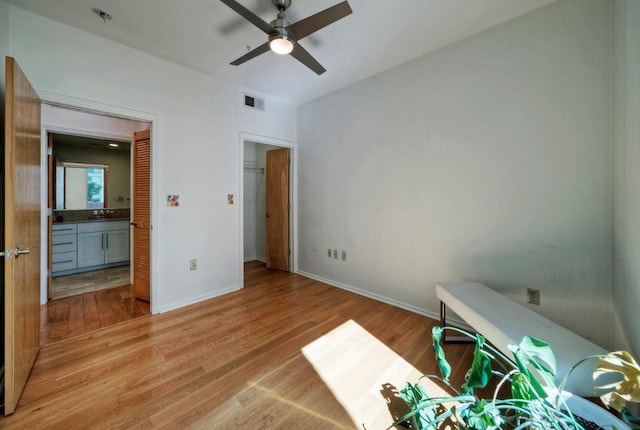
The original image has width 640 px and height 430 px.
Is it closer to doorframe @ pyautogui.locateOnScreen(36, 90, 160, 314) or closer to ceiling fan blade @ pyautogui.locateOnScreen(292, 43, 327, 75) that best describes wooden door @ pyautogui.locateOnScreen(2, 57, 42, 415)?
doorframe @ pyautogui.locateOnScreen(36, 90, 160, 314)

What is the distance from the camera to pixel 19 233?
5.19 ft

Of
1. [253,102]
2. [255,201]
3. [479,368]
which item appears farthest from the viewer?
[255,201]

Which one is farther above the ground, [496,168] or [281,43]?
[281,43]

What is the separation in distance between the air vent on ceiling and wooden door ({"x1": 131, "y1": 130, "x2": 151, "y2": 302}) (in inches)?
51.5

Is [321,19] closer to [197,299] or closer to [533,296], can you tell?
[533,296]

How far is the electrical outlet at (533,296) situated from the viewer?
2.11 metres

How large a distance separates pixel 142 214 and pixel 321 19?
9.65 feet

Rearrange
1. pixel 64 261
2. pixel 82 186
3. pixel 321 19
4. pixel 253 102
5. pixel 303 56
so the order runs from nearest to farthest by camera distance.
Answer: pixel 321 19
pixel 303 56
pixel 253 102
pixel 64 261
pixel 82 186

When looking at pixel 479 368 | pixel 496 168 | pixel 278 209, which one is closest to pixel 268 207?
pixel 278 209

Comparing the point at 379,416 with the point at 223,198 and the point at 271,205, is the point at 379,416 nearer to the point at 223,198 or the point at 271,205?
the point at 223,198

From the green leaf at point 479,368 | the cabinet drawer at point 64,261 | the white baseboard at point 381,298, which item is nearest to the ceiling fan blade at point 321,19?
the green leaf at point 479,368

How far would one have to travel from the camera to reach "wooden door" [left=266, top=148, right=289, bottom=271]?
4.29 metres

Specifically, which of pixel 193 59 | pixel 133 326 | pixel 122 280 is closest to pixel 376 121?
pixel 193 59

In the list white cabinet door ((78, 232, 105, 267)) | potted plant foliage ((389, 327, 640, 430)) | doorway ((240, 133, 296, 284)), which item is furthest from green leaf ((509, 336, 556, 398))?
white cabinet door ((78, 232, 105, 267))
